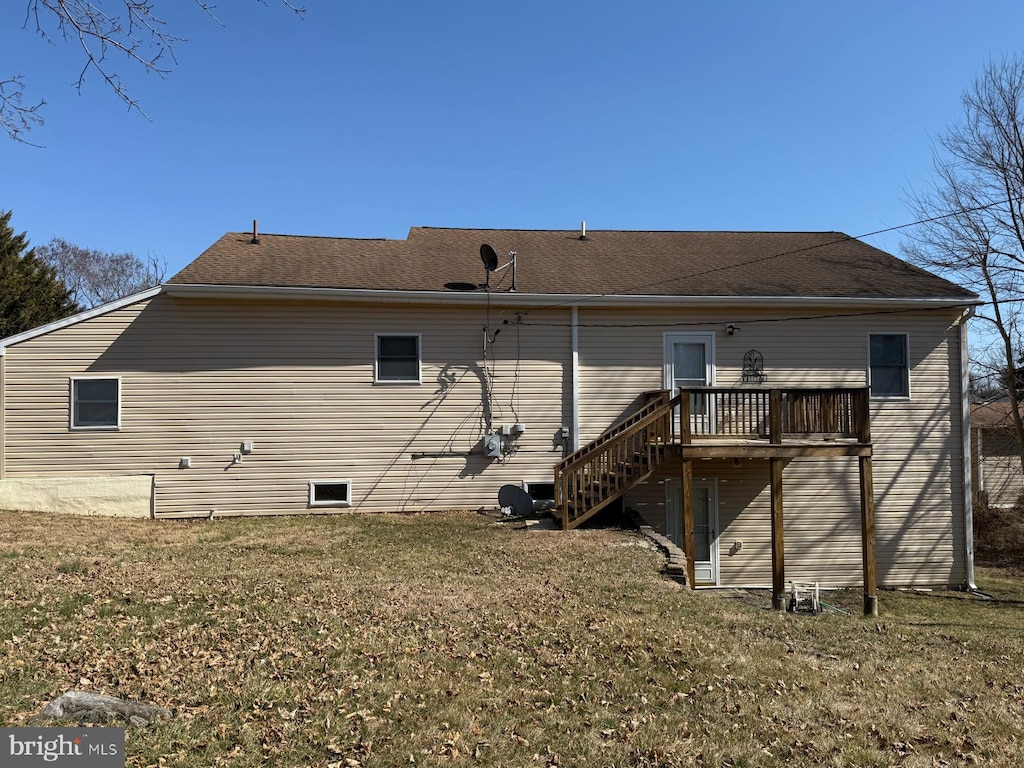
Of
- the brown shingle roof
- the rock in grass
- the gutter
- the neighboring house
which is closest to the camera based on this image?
the rock in grass

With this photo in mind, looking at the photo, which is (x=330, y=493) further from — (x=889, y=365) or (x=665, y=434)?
(x=889, y=365)

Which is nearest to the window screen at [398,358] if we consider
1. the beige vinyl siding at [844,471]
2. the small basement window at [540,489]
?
the small basement window at [540,489]

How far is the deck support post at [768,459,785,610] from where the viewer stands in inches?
416

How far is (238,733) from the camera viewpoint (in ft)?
12.3

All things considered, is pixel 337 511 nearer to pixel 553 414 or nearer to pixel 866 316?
pixel 553 414

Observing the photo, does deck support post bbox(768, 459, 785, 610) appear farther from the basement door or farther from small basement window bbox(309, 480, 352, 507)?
small basement window bbox(309, 480, 352, 507)

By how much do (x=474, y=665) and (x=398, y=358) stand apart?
802cm

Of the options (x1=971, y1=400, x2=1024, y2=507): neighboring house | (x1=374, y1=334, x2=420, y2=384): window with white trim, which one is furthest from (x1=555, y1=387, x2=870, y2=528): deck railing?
(x1=971, y1=400, x2=1024, y2=507): neighboring house

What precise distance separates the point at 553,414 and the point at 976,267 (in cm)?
1556

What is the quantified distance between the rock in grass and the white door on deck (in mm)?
10526

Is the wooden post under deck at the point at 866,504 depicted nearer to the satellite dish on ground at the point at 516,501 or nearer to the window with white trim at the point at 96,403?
the satellite dish on ground at the point at 516,501

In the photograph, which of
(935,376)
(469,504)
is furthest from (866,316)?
(469,504)

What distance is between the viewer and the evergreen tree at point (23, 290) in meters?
20.8

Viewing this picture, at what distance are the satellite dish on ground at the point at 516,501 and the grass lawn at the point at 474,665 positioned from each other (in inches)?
107
